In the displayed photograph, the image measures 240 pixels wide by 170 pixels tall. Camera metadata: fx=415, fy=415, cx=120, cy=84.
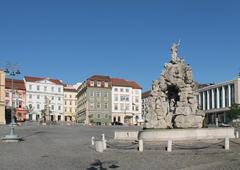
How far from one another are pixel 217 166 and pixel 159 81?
1580cm

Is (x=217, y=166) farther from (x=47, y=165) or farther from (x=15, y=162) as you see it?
(x=15, y=162)

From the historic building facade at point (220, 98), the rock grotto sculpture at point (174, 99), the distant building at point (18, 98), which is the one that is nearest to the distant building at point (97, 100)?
the distant building at point (18, 98)

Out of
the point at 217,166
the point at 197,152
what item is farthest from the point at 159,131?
the point at 217,166

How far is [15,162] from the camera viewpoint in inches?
762

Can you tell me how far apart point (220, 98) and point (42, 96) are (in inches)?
2234

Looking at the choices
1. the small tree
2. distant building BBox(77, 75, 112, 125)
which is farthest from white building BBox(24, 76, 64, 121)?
the small tree

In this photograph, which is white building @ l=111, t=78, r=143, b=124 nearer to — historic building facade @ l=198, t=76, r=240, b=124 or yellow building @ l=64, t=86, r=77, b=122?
historic building facade @ l=198, t=76, r=240, b=124

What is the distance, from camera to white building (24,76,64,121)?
133 m

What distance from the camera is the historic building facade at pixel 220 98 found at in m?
113

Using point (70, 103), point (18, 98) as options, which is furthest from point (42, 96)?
point (70, 103)

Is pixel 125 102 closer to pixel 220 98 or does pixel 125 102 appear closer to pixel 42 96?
pixel 42 96

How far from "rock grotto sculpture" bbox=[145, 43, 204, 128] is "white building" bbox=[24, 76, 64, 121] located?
102155 mm

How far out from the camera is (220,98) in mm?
122750

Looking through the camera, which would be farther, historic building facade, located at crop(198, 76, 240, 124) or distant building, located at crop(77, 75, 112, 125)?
distant building, located at crop(77, 75, 112, 125)
